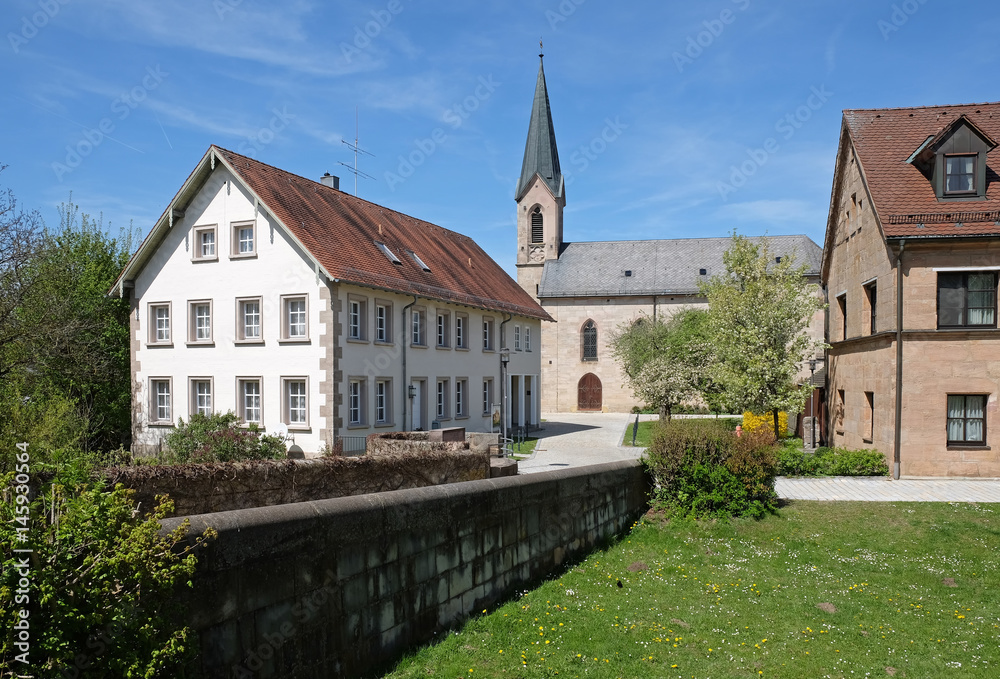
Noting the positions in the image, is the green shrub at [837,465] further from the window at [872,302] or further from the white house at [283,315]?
the white house at [283,315]

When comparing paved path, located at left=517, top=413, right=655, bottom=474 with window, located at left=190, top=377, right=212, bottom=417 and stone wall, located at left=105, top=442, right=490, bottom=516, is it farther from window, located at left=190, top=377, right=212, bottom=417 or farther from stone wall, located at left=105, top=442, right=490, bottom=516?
window, located at left=190, top=377, right=212, bottom=417

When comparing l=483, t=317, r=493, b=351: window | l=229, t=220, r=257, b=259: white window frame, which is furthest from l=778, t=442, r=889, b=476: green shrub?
l=229, t=220, r=257, b=259: white window frame

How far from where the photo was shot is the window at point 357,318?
74.4 ft

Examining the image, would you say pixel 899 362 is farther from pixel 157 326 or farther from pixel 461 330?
pixel 157 326

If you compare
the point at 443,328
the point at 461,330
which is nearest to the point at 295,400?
the point at 443,328

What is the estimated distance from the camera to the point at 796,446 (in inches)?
992

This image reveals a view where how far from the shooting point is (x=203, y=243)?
24.3 m

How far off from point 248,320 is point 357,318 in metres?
3.48

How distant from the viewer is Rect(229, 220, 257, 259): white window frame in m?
23.2

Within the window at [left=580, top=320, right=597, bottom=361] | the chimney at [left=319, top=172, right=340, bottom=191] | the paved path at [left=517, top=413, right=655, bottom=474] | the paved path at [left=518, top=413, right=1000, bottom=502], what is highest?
the chimney at [left=319, top=172, right=340, bottom=191]

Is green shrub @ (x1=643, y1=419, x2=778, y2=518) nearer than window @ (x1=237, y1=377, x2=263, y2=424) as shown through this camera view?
Yes

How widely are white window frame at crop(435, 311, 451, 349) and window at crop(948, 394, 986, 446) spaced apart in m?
15.8

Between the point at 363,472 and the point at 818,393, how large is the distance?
19713mm

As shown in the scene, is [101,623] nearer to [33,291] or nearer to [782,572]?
[782,572]
